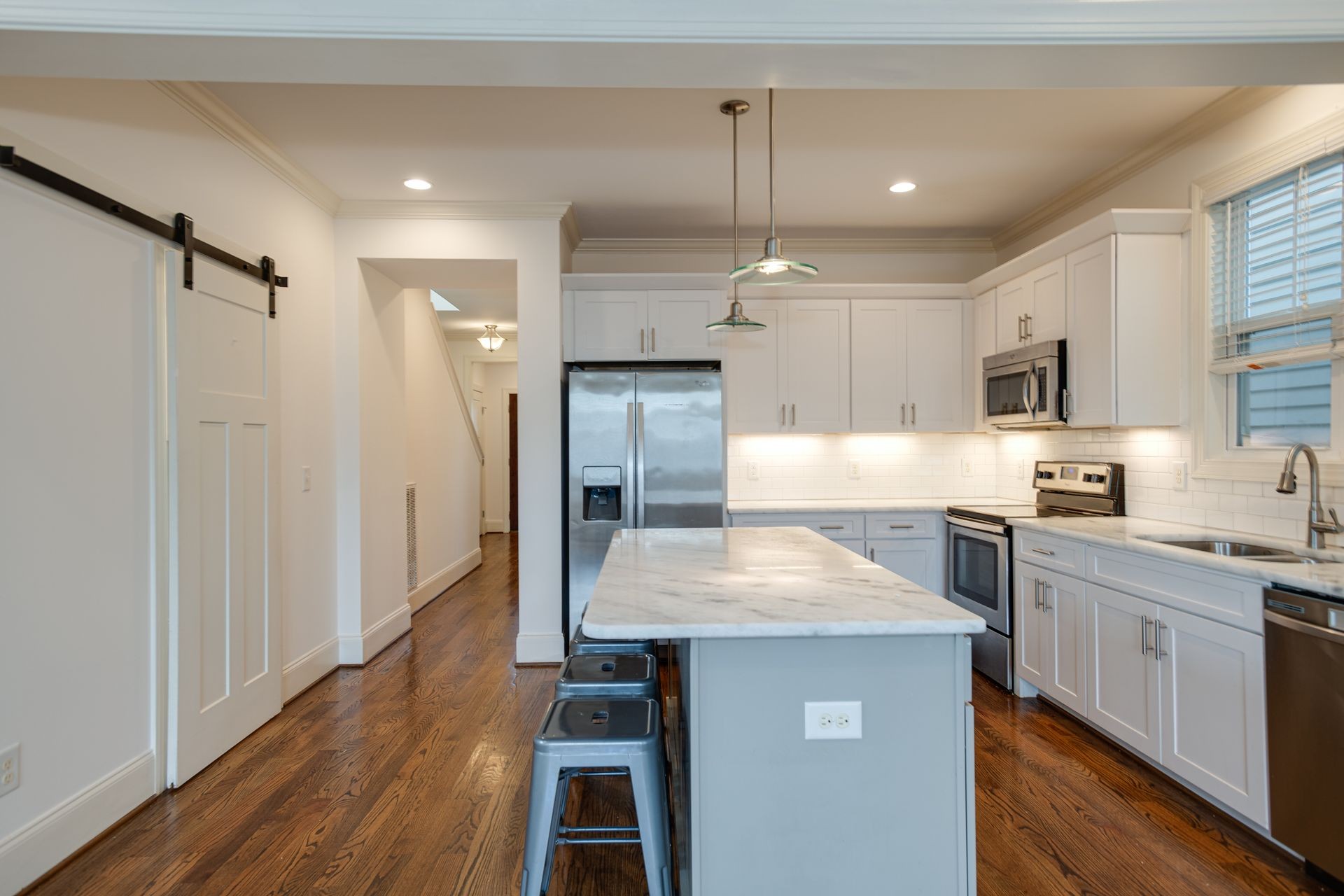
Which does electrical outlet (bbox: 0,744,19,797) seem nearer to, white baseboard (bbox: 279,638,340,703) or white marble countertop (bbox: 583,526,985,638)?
white baseboard (bbox: 279,638,340,703)

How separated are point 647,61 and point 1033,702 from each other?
10.7 ft

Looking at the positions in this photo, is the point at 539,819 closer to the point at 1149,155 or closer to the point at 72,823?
the point at 72,823

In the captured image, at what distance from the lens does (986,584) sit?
3.63 m

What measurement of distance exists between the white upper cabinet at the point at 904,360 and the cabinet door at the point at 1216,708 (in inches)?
86.0

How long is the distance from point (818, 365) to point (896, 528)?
3.70 feet

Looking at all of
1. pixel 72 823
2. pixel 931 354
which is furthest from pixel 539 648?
pixel 931 354

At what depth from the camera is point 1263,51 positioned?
68.9 inches

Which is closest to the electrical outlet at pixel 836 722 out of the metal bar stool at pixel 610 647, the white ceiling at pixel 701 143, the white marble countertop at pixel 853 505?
the metal bar stool at pixel 610 647

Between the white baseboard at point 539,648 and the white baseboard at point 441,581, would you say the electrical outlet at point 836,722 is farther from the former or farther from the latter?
the white baseboard at point 441,581

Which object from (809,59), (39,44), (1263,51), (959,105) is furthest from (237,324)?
(1263,51)

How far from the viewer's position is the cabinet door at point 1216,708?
6.84ft

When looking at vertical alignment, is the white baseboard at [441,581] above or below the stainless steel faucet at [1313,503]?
below

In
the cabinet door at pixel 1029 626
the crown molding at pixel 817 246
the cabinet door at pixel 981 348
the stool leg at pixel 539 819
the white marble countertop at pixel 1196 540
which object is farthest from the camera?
the crown molding at pixel 817 246

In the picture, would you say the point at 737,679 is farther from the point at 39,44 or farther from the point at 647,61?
the point at 39,44
